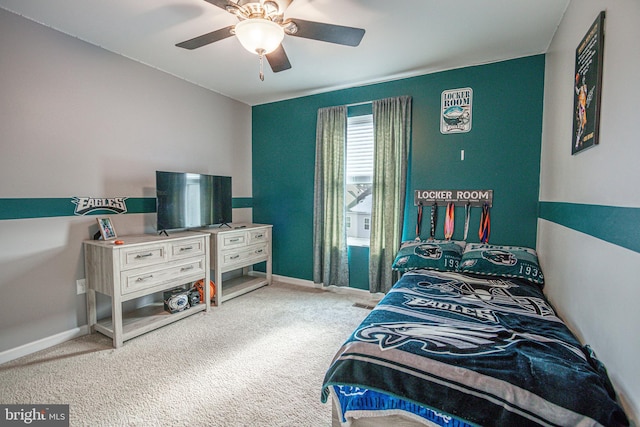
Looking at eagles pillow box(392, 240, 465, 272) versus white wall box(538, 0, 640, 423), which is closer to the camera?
white wall box(538, 0, 640, 423)

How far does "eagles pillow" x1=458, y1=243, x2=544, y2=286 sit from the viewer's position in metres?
2.35

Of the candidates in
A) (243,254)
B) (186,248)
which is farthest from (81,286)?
(243,254)

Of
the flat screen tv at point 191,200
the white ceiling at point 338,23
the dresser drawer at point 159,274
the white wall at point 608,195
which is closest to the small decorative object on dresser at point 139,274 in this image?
the dresser drawer at point 159,274

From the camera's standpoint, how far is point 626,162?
45.1 inches

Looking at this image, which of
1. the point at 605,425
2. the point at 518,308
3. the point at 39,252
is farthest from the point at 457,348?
the point at 39,252

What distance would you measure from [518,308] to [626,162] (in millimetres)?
1026

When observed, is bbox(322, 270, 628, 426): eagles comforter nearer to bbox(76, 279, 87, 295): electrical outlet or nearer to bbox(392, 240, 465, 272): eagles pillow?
bbox(392, 240, 465, 272): eagles pillow

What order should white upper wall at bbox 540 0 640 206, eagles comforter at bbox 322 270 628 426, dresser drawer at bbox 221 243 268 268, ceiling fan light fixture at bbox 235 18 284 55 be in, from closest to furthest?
eagles comforter at bbox 322 270 628 426 < white upper wall at bbox 540 0 640 206 < ceiling fan light fixture at bbox 235 18 284 55 < dresser drawer at bbox 221 243 268 268

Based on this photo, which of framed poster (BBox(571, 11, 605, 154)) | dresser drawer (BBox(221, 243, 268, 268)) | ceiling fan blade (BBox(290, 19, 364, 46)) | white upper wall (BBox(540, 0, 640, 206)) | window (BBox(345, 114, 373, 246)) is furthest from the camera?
window (BBox(345, 114, 373, 246))

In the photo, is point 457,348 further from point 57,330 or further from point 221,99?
point 221,99

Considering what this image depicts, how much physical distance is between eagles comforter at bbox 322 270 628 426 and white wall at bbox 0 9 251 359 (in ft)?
8.28

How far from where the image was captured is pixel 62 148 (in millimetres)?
2416

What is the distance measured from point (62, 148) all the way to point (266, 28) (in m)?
2.09

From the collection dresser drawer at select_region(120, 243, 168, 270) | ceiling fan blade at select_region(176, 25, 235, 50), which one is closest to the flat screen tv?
dresser drawer at select_region(120, 243, 168, 270)
